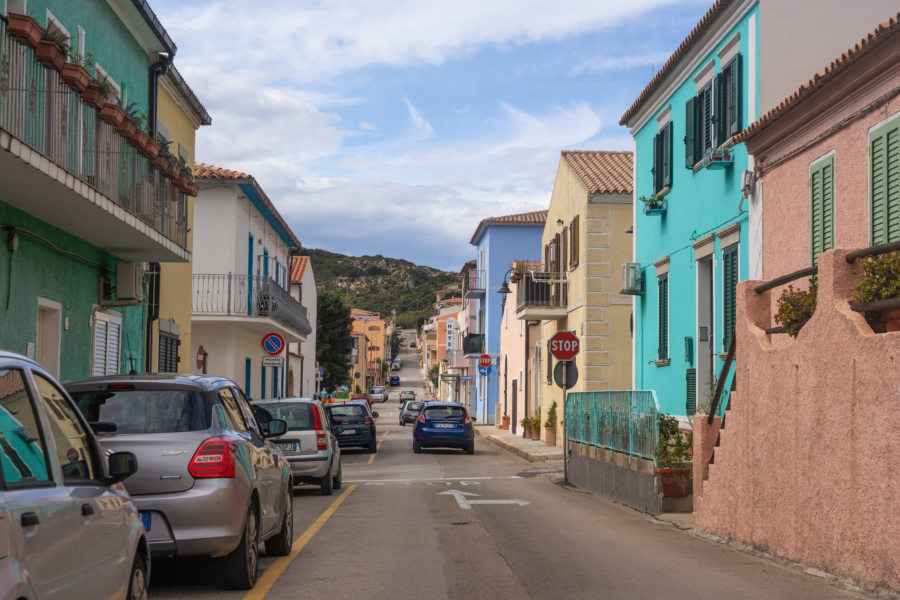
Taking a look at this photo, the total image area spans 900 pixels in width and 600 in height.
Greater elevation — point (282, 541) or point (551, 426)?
point (282, 541)

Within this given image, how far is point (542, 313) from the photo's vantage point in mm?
32688

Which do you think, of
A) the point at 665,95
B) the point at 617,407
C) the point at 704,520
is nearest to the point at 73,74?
the point at 704,520

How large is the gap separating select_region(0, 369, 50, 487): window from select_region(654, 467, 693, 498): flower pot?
1145cm

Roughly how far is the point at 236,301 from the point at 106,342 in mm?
11833

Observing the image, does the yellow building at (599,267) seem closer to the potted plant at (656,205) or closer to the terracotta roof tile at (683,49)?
the terracotta roof tile at (683,49)

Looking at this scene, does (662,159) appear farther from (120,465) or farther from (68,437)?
(68,437)

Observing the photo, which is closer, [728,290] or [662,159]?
[728,290]

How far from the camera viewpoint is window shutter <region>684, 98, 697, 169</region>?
18.7 metres

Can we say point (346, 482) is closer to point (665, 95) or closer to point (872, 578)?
point (665, 95)

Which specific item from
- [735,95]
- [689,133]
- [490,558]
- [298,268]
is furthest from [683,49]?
[298,268]

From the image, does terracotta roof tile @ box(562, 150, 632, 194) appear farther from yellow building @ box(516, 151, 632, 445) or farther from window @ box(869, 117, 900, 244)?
window @ box(869, 117, 900, 244)

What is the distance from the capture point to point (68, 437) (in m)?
5.11

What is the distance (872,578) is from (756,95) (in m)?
9.10

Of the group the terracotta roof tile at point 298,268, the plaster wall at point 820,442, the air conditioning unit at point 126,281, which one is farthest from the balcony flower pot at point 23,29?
the terracotta roof tile at point 298,268
